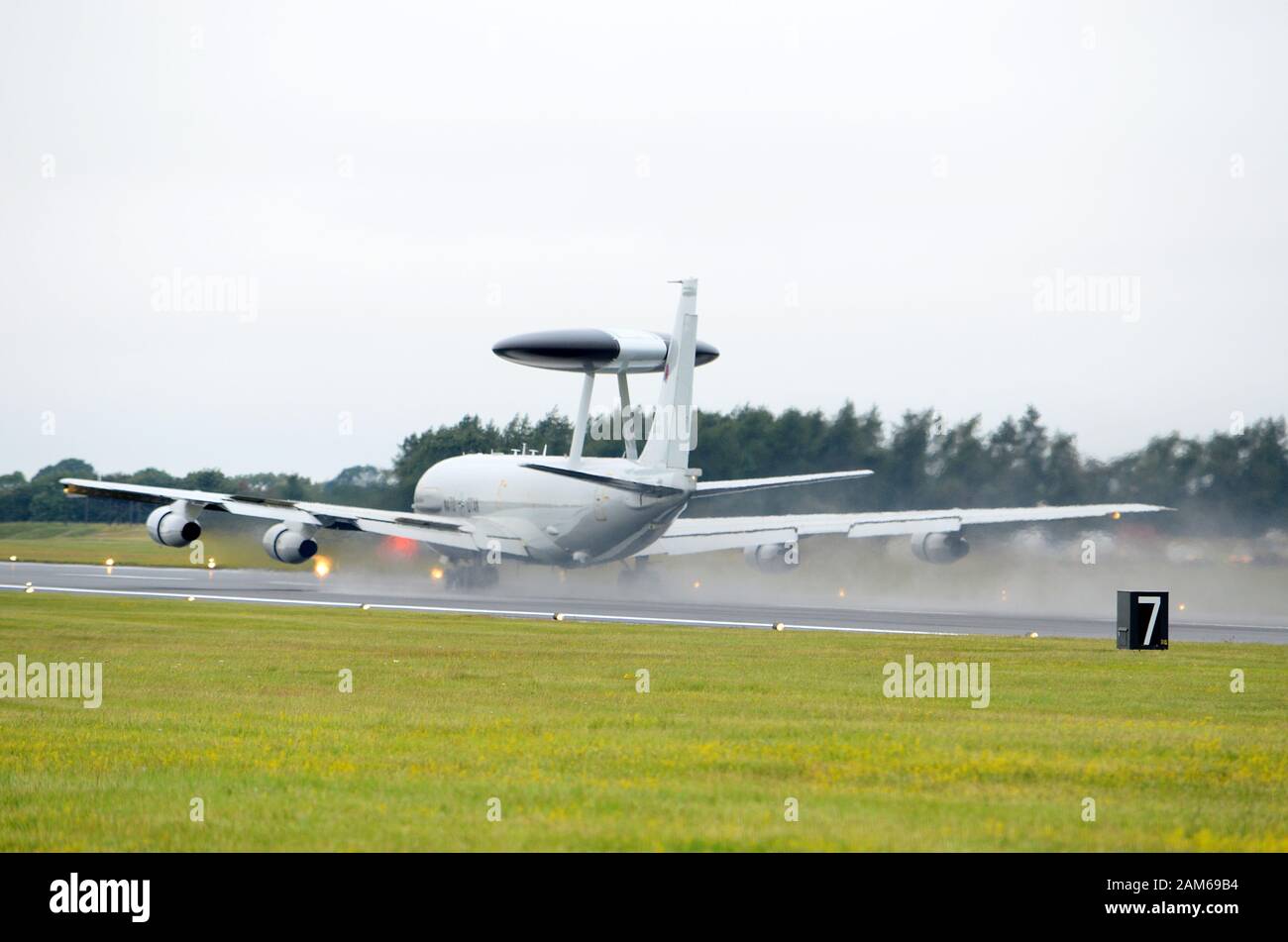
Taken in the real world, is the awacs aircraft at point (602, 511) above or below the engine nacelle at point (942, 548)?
above

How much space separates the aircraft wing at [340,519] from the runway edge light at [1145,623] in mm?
31465

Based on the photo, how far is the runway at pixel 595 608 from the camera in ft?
131

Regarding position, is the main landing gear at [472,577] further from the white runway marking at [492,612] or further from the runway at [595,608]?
the white runway marking at [492,612]

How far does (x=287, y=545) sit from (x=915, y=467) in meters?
24.8

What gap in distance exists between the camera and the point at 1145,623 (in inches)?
1282

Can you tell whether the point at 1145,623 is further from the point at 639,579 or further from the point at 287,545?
the point at 287,545

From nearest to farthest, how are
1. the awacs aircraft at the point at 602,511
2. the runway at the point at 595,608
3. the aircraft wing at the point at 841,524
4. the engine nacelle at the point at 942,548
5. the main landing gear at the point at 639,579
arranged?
the runway at the point at 595,608
the aircraft wing at the point at 841,524
the awacs aircraft at the point at 602,511
the engine nacelle at the point at 942,548
the main landing gear at the point at 639,579

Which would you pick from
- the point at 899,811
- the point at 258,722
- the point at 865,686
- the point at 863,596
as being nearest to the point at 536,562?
the point at 863,596

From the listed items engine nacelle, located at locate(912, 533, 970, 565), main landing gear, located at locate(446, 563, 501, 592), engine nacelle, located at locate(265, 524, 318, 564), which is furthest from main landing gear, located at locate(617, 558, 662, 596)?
engine nacelle, located at locate(265, 524, 318, 564)

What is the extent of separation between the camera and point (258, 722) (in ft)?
64.6

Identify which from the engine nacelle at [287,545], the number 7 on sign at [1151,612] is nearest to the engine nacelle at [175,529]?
the engine nacelle at [287,545]
